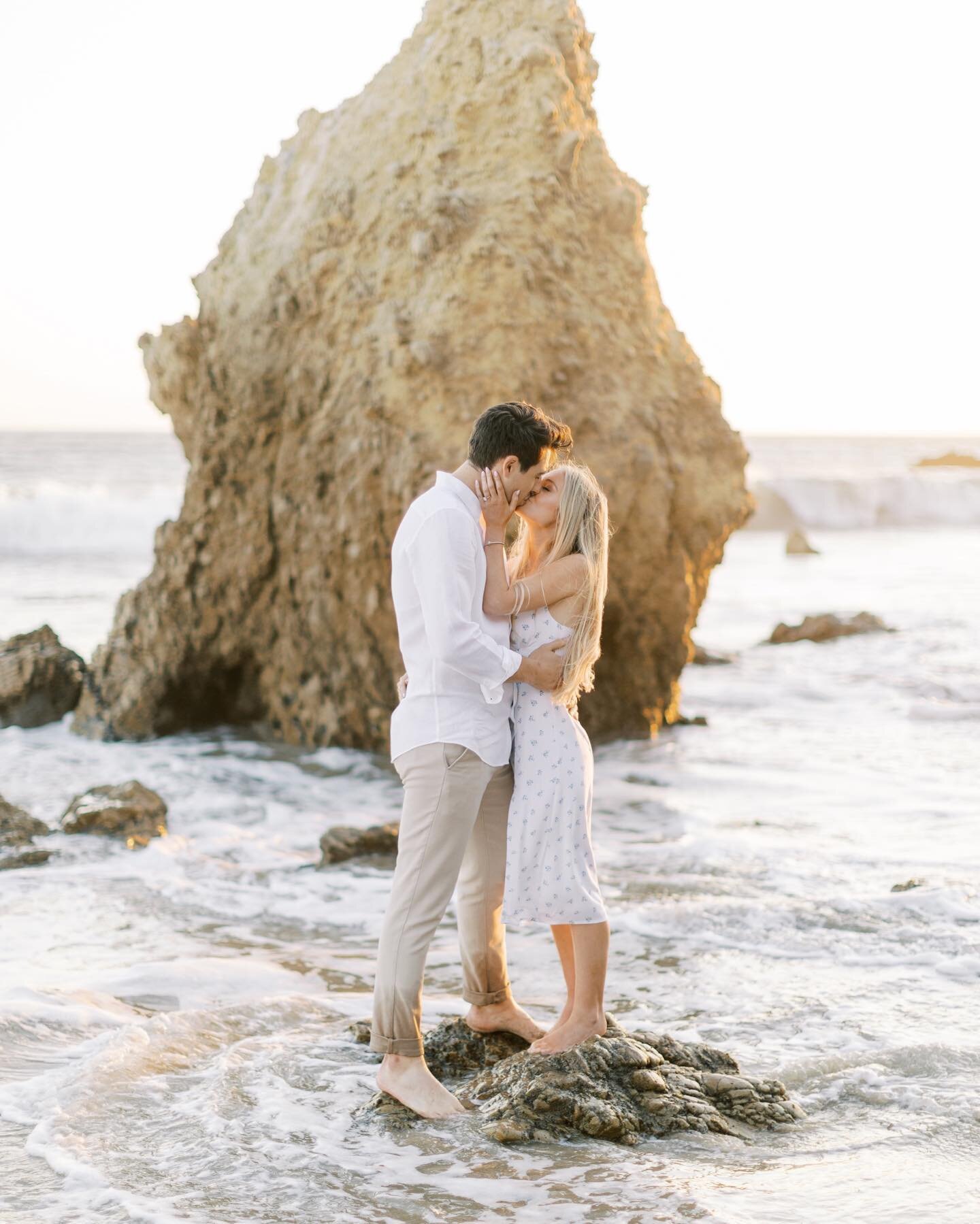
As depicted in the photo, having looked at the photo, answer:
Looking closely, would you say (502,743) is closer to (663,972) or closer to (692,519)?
(663,972)

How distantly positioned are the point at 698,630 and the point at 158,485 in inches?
1053

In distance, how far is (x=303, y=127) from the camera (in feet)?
32.6

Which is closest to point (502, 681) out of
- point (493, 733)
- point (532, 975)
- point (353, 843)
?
point (493, 733)

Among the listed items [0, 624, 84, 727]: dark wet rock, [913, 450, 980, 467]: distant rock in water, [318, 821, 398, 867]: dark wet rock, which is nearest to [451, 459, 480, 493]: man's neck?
[318, 821, 398, 867]: dark wet rock

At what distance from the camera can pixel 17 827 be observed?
716 cm

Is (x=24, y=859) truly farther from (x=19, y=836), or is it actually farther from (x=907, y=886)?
(x=907, y=886)

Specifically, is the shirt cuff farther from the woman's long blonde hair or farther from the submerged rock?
the submerged rock

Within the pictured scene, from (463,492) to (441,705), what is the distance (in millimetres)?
698

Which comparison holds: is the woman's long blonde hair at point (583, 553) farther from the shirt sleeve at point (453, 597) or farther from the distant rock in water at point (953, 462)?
the distant rock in water at point (953, 462)

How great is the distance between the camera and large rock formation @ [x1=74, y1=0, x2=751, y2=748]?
8750mm

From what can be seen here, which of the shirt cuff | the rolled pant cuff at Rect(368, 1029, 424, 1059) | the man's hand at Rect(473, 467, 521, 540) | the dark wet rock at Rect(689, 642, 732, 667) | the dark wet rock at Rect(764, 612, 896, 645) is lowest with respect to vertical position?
the rolled pant cuff at Rect(368, 1029, 424, 1059)

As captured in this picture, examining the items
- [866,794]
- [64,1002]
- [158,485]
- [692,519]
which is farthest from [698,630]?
[158,485]

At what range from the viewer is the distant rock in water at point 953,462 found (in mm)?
60094

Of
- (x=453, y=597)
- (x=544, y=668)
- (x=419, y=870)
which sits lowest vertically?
(x=419, y=870)
